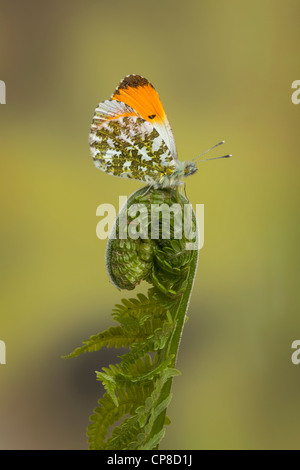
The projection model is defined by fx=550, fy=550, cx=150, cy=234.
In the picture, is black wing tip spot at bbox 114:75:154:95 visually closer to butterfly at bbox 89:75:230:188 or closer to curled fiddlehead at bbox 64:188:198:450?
butterfly at bbox 89:75:230:188

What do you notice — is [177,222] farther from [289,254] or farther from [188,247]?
[289,254]

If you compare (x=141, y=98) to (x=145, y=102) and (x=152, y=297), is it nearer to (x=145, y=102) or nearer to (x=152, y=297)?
(x=145, y=102)

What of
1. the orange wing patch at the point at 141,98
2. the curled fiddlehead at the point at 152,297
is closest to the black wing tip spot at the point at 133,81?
the orange wing patch at the point at 141,98

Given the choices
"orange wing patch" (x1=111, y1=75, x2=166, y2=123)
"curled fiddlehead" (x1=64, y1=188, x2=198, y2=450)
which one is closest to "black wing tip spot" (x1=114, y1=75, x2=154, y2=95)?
"orange wing patch" (x1=111, y1=75, x2=166, y2=123)

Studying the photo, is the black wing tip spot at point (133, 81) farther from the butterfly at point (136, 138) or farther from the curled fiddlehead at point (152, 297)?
the curled fiddlehead at point (152, 297)

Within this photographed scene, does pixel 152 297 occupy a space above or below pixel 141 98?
below

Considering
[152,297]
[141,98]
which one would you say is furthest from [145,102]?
[152,297]

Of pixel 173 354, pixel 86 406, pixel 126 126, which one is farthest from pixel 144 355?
pixel 86 406

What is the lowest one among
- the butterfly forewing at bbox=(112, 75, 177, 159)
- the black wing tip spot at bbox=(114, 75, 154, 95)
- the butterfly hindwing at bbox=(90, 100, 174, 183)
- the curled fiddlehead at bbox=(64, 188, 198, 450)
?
the curled fiddlehead at bbox=(64, 188, 198, 450)
